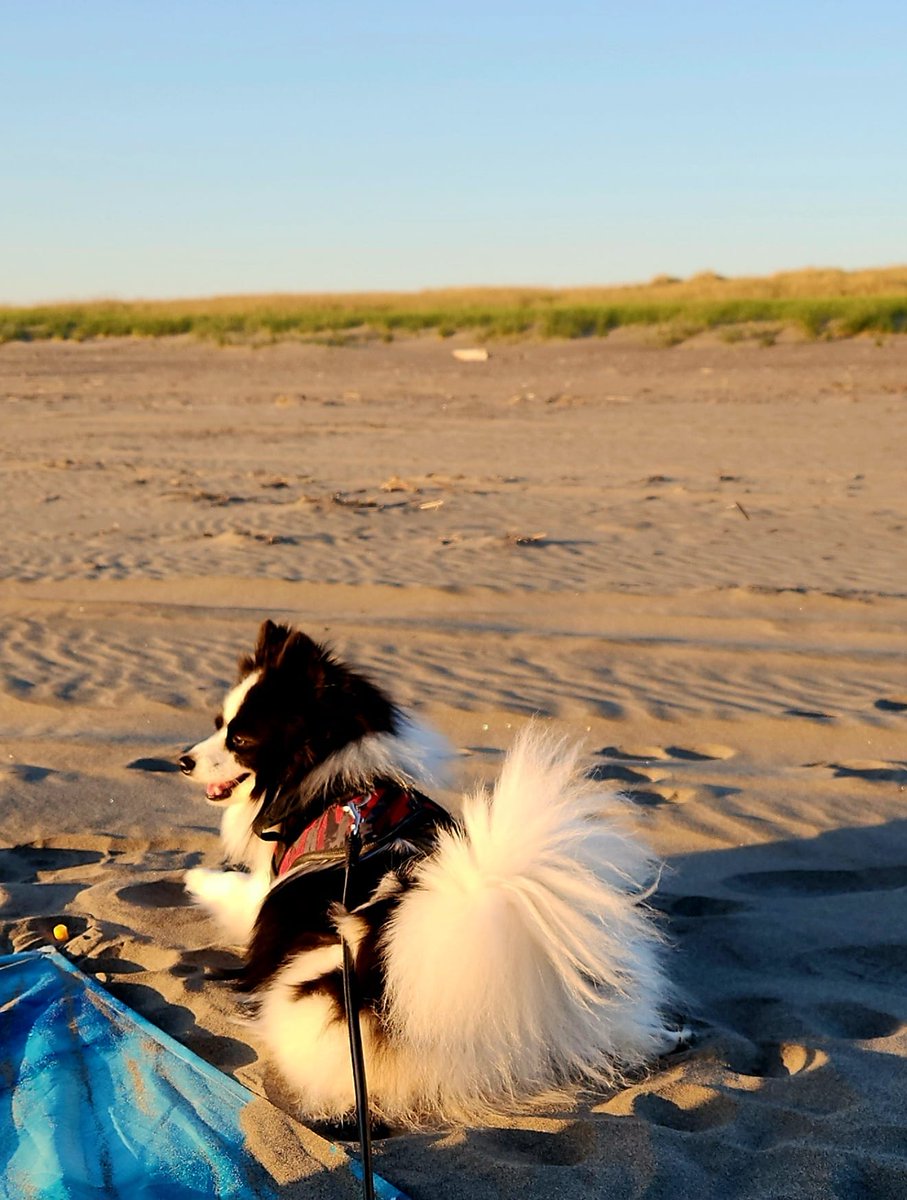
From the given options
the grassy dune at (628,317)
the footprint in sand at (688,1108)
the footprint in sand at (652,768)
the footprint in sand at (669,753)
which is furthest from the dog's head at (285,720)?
the grassy dune at (628,317)

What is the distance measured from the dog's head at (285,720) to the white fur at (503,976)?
2.05ft

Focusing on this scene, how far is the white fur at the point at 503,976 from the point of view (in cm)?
255

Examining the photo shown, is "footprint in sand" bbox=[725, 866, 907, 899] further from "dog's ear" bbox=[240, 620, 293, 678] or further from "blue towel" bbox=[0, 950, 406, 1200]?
"blue towel" bbox=[0, 950, 406, 1200]

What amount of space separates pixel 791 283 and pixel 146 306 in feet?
96.5

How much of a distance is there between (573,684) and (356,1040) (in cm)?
393

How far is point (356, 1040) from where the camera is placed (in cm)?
253

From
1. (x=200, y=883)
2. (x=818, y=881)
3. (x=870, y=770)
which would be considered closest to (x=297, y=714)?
(x=200, y=883)

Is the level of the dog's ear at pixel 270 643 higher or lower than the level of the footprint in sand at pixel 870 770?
higher

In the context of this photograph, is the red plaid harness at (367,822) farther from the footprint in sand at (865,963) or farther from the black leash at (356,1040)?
the footprint in sand at (865,963)

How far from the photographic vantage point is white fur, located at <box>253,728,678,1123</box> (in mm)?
2551

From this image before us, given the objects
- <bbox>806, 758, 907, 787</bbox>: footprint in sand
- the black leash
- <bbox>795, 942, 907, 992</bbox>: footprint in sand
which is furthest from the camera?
<bbox>806, 758, 907, 787</bbox>: footprint in sand

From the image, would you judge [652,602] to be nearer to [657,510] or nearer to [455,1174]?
[657,510]

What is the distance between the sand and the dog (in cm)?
11

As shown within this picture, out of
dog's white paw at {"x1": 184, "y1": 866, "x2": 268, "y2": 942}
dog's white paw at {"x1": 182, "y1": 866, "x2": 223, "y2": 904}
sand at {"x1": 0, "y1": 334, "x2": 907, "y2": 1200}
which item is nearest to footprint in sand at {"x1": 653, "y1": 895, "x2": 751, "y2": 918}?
sand at {"x1": 0, "y1": 334, "x2": 907, "y2": 1200}
